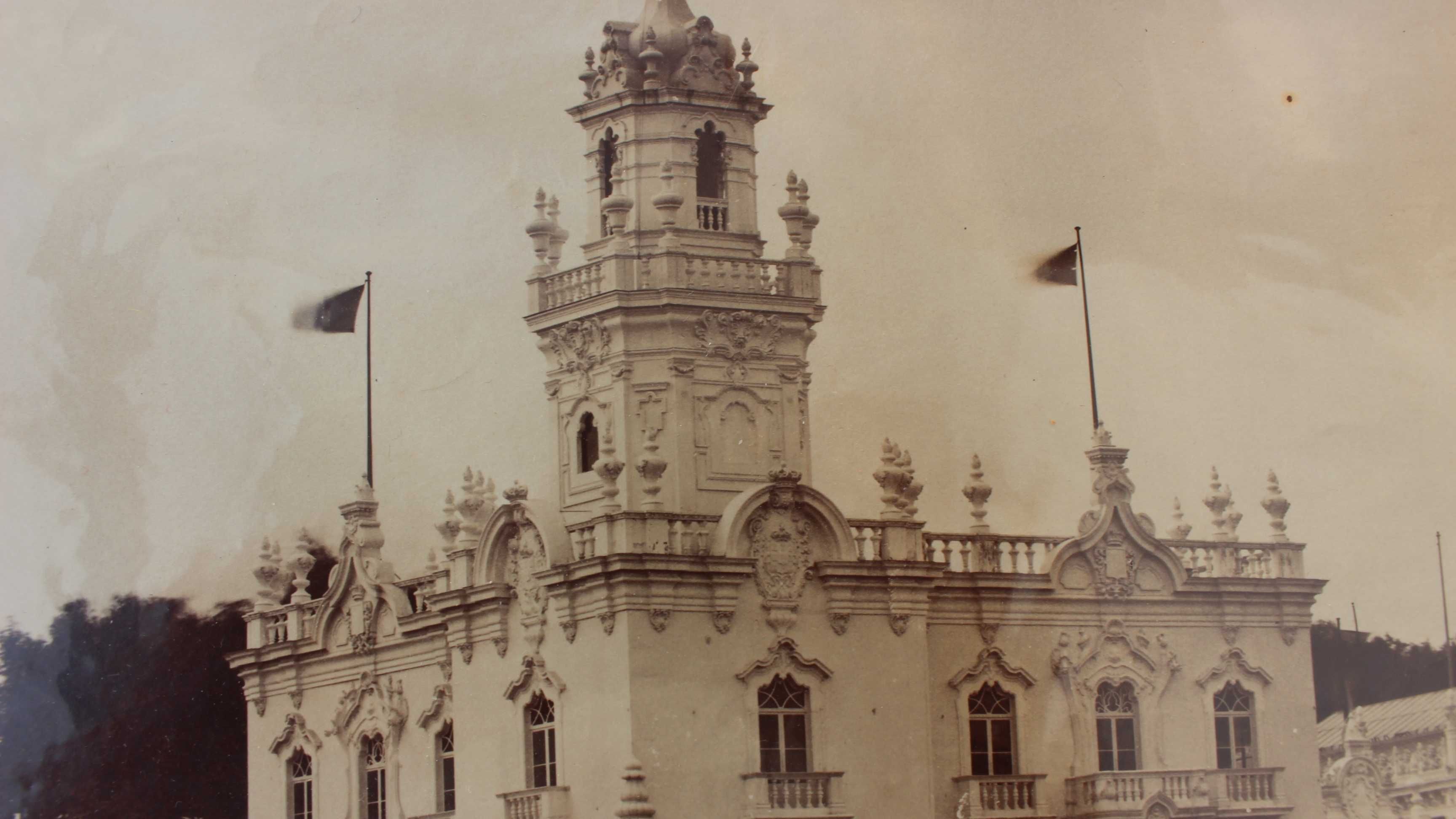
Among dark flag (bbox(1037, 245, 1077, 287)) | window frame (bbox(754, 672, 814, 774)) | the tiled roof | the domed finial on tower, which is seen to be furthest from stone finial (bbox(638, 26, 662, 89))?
A: the tiled roof

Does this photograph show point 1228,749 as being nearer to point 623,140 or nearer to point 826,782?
point 826,782

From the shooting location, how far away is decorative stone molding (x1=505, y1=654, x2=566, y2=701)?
151 feet

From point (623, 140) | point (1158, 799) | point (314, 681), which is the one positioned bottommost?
point (1158, 799)

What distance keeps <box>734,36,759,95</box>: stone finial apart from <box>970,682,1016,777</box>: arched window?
11643mm

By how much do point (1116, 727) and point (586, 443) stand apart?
10.9 m

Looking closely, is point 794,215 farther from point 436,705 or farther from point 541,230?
point 436,705

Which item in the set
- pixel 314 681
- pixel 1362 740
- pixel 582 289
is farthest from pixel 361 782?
pixel 1362 740

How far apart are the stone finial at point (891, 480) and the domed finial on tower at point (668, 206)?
529 centimetres

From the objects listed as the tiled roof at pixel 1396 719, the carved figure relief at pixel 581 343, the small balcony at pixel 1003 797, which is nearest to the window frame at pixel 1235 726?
the tiled roof at pixel 1396 719

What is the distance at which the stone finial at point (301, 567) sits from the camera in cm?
5631

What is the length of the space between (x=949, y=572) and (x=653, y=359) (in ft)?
21.1

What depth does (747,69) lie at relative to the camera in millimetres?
49312

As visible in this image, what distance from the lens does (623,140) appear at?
49.2 meters

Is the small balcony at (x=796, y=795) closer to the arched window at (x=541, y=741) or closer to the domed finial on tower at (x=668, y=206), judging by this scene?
the arched window at (x=541, y=741)
